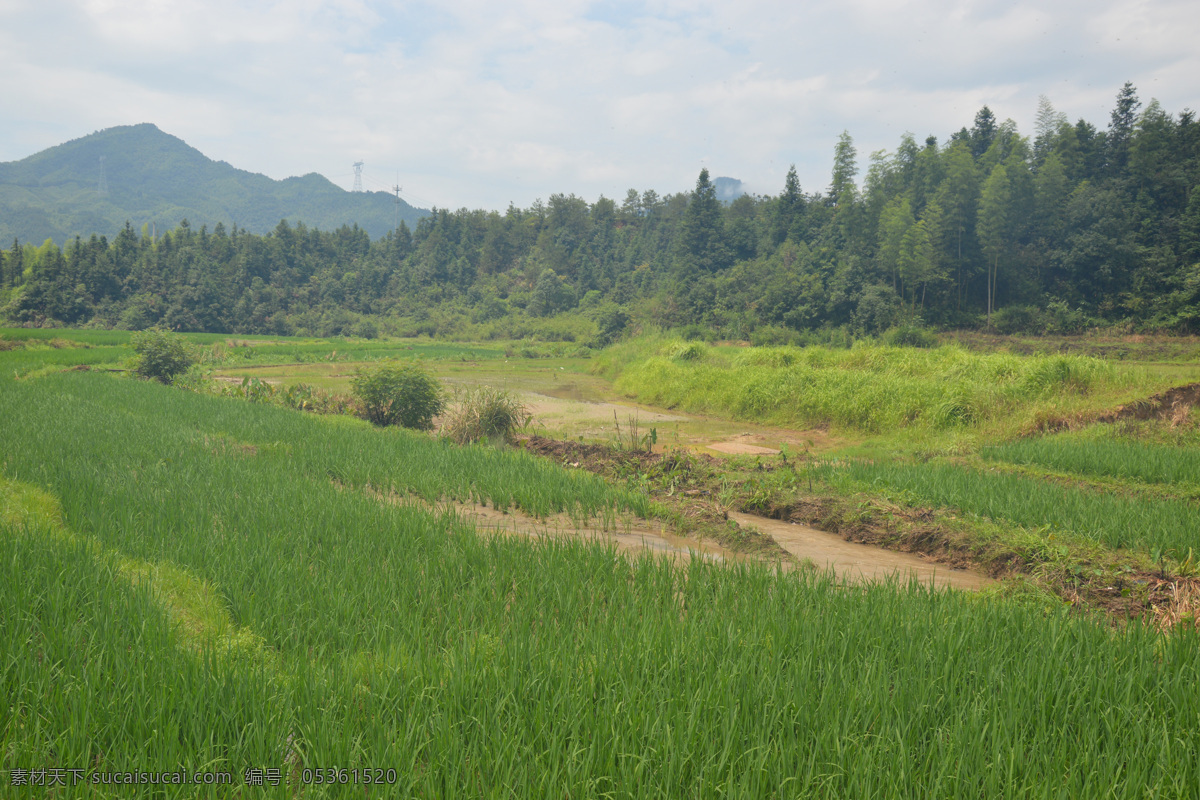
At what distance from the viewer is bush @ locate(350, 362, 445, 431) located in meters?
13.1

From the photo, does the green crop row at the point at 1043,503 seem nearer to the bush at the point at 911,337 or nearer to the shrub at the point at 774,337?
the bush at the point at 911,337

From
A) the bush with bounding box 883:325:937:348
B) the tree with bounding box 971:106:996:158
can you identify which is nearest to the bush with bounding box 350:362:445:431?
the bush with bounding box 883:325:937:348

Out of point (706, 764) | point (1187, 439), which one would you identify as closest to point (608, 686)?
point (706, 764)

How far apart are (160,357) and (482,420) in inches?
520

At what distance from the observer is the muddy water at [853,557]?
5.30 m

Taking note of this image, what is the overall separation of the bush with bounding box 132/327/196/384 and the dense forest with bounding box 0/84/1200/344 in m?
24.5

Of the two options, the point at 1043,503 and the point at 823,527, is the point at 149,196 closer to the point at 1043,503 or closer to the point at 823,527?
the point at 823,527

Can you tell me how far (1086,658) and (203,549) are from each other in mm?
4854

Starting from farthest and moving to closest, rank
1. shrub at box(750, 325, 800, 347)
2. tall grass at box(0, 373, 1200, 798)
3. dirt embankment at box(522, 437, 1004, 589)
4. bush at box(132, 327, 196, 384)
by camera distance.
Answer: shrub at box(750, 325, 800, 347) → bush at box(132, 327, 196, 384) → dirt embankment at box(522, 437, 1004, 589) → tall grass at box(0, 373, 1200, 798)

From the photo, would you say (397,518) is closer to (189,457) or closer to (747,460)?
(189,457)

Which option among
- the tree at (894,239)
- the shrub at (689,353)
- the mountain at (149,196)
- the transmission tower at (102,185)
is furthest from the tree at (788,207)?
the transmission tower at (102,185)

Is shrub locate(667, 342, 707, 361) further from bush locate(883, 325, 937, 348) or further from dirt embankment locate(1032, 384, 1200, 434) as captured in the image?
dirt embankment locate(1032, 384, 1200, 434)

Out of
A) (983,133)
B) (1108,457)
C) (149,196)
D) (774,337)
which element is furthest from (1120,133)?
(149,196)

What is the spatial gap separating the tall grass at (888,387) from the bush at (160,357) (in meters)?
14.3
